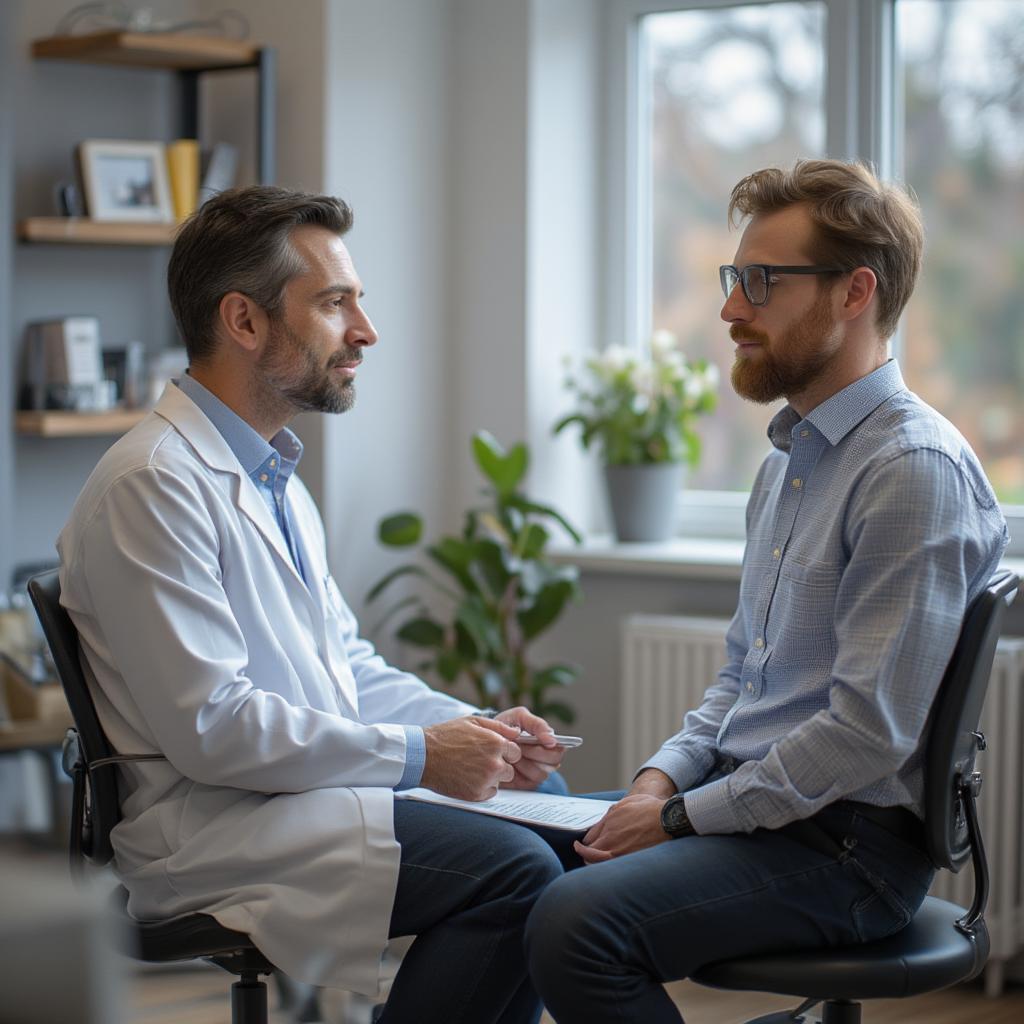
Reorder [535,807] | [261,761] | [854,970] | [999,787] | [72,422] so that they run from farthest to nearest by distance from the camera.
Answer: [72,422] < [999,787] < [535,807] < [261,761] < [854,970]

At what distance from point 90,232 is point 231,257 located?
4.28ft

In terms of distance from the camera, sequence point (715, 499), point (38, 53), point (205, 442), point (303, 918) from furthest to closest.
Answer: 1. point (715, 499)
2. point (38, 53)
3. point (205, 442)
4. point (303, 918)

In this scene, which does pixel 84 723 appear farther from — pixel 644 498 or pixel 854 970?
pixel 644 498

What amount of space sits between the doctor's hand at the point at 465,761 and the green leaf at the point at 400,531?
1489 millimetres

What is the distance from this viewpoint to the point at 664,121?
3641mm

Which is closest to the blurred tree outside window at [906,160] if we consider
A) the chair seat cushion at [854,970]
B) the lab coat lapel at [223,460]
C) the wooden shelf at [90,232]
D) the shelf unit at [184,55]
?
the shelf unit at [184,55]

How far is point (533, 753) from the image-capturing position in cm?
195

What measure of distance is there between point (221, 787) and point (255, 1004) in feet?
0.87

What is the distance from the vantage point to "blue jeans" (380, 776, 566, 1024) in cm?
168

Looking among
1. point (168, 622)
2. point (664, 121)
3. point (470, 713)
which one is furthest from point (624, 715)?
point (168, 622)

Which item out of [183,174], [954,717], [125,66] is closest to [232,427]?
[954,717]

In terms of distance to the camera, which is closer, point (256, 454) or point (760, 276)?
point (760, 276)

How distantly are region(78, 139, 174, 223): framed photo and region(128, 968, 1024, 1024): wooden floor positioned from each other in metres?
1.62

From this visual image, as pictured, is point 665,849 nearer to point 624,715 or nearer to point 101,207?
point 624,715
